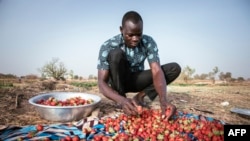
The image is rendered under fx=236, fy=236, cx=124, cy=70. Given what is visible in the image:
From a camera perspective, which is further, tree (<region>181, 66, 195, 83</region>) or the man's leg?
tree (<region>181, 66, 195, 83</region>)

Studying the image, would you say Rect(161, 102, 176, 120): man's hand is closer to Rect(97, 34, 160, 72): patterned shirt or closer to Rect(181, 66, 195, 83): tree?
Rect(97, 34, 160, 72): patterned shirt

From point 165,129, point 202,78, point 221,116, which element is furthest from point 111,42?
point 202,78

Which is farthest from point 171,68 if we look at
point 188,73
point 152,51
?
point 188,73

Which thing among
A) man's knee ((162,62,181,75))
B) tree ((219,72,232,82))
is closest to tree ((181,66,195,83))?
tree ((219,72,232,82))

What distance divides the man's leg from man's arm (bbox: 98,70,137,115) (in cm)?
13

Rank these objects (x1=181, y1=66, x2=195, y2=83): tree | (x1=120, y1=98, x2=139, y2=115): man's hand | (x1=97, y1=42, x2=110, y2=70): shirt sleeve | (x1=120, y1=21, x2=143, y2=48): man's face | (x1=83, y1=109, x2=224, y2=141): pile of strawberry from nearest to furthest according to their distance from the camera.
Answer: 1. (x1=83, y1=109, x2=224, y2=141): pile of strawberry
2. (x1=120, y1=98, x2=139, y2=115): man's hand
3. (x1=120, y1=21, x2=143, y2=48): man's face
4. (x1=97, y1=42, x2=110, y2=70): shirt sleeve
5. (x1=181, y1=66, x2=195, y2=83): tree

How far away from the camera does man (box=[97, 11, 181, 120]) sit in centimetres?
266

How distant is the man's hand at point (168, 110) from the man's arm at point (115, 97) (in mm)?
365

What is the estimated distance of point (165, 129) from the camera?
233 centimetres

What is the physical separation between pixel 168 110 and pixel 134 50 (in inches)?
38.6

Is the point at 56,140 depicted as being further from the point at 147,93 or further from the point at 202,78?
the point at 202,78

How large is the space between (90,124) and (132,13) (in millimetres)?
1333

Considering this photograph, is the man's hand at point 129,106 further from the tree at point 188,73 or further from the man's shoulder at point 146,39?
the tree at point 188,73

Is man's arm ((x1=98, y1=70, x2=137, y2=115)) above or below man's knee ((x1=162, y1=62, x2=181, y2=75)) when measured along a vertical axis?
below
